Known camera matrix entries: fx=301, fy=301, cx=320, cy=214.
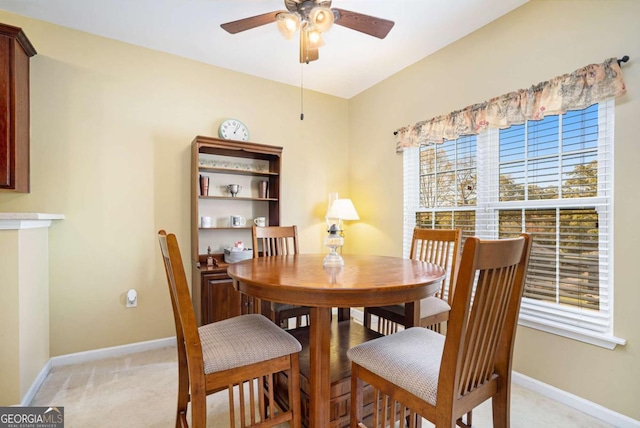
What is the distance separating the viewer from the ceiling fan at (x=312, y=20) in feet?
5.87

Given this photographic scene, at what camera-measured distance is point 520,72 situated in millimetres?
2207

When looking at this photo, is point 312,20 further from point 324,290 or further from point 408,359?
point 408,359

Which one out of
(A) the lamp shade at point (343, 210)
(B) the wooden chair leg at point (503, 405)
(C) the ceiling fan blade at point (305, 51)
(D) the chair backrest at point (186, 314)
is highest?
(C) the ceiling fan blade at point (305, 51)

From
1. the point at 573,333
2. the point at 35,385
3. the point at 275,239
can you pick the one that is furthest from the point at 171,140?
the point at 573,333

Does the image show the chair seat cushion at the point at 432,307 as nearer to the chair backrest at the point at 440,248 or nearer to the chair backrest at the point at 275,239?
the chair backrest at the point at 440,248

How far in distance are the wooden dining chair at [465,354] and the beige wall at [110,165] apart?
7.64 feet

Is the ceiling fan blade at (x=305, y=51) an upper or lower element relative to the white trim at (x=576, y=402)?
upper

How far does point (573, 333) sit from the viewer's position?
192cm

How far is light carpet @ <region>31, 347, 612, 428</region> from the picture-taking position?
5.79 ft

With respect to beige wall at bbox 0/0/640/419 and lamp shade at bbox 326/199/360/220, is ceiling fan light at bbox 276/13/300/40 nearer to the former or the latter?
beige wall at bbox 0/0/640/419

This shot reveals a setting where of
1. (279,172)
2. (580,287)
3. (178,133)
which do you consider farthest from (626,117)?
(178,133)

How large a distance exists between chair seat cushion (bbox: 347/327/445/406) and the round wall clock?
2532 millimetres

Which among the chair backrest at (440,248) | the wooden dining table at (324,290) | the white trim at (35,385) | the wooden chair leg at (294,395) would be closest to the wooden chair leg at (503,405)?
the wooden dining table at (324,290)

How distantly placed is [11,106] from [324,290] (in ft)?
8.31
